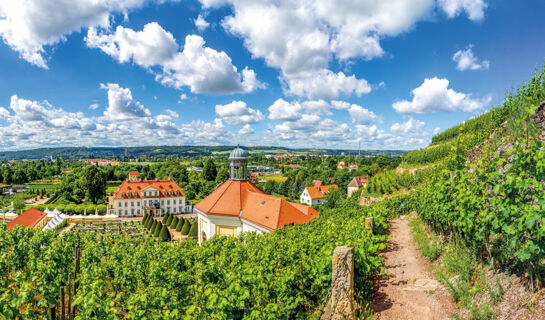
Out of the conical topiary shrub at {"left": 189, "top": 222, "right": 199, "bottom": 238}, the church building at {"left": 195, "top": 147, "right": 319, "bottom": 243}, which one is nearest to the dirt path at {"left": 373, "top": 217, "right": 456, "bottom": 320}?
the church building at {"left": 195, "top": 147, "right": 319, "bottom": 243}

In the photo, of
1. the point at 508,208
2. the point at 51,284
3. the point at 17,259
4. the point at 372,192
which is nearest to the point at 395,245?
the point at 508,208

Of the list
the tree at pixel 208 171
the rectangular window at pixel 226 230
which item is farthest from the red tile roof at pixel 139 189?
the rectangular window at pixel 226 230

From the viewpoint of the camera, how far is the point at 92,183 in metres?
58.6

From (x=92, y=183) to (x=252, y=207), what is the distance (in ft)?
183

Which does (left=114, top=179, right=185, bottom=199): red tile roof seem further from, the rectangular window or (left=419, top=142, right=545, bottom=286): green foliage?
→ (left=419, top=142, right=545, bottom=286): green foliage

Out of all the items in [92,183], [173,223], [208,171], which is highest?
[208,171]

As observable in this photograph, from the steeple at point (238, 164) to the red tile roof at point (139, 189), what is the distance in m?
38.8

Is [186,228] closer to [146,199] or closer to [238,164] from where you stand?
[238,164]

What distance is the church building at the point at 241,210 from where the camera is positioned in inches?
646

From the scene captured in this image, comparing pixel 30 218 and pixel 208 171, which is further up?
pixel 208 171

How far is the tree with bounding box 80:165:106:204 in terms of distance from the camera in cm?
5844

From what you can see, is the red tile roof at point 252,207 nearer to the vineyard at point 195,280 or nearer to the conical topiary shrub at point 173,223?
the vineyard at point 195,280

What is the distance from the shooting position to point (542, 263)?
4.87 metres

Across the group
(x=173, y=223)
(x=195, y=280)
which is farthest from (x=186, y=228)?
(x=195, y=280)
